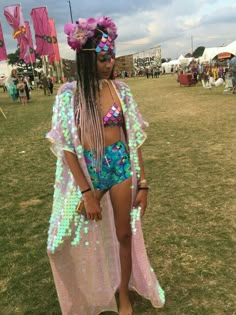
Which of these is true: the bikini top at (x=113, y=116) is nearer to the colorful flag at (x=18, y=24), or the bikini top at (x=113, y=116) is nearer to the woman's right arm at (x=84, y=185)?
the woman's right arm at (x=84, y=185)

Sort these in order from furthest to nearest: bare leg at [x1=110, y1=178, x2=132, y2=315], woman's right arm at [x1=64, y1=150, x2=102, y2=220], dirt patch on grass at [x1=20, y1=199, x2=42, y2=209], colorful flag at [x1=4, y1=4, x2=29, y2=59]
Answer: colorful flag at [x1=4, y1=4, x2=29, y2=59] → dirt patch on grass at [x1=20, y1=199, x2=42, y2=209] → bare leg at [x1=110, y1=178, x2=132, y2=315] → woman's right arm at [x1=64, y1=150, x2=102, y2=220]

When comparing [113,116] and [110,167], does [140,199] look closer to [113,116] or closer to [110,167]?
[110,167]

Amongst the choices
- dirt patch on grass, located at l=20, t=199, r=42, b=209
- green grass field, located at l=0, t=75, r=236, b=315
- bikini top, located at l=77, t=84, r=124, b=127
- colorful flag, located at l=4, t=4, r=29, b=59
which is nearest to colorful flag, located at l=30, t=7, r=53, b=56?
colorful flag, located at l=4, t=4, r=29, b=59

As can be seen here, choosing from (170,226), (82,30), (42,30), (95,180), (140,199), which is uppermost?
(42,30)

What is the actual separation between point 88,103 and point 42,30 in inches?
948

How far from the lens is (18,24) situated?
861 inches

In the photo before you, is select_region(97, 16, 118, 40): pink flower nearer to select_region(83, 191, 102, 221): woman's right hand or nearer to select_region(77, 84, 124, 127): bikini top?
select_region(77, 84, 124, 127): bikini top

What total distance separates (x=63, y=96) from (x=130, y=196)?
707mm

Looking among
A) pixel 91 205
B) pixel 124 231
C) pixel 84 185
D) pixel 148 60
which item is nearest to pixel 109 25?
pixel 84 185

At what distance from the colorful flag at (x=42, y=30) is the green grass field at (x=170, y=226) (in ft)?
59.5

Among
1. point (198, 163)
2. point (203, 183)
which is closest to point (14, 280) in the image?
point (203, 183)

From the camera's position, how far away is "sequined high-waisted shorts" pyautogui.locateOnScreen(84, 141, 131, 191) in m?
2.20

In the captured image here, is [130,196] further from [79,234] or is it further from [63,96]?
[63,96]

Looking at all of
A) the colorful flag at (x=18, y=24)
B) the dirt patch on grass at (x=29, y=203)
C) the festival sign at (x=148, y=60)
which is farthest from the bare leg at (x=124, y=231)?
the festival sign at (x=148, y=60)
